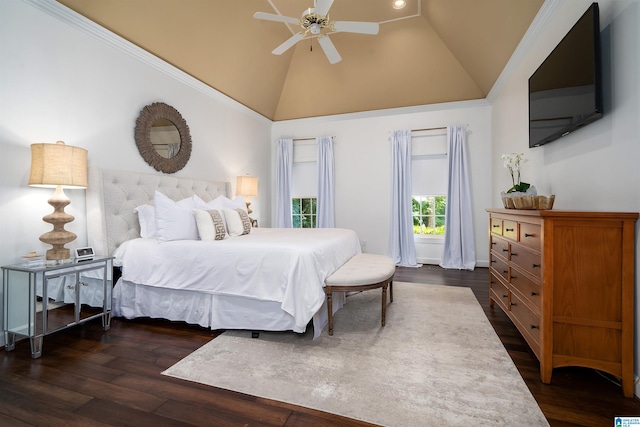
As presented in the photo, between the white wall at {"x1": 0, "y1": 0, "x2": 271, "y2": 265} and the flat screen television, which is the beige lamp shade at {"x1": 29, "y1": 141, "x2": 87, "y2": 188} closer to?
the white wall at {"x1": 0, "y1": 0, "x2": 271, "y2": 265}

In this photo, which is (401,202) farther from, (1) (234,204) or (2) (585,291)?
(2) (585,291)

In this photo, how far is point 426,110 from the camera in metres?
5.44

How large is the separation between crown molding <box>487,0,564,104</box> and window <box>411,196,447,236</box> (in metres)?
2.00

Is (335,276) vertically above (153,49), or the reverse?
(153,49)

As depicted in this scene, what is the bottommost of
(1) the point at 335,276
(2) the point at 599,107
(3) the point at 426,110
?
(1) the point at 335,276

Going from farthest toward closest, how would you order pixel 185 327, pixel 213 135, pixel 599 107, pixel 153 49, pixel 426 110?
pixel 426 110
pixel 213 135
pixel 153 49
pixel 185 327
pixel 599 107

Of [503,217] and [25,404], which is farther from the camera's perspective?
[503,217]

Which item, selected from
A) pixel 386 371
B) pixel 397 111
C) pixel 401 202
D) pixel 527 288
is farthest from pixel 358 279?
pixel 397 111

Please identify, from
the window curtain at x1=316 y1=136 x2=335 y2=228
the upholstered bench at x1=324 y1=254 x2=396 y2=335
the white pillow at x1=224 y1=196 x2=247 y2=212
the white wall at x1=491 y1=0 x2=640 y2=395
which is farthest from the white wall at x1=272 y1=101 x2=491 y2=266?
the upholstered bench at x1=324 y1=254 x2=396 y2=335

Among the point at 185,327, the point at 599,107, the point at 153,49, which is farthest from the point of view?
the point at 153,49

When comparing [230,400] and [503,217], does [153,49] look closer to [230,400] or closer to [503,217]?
[230,400]

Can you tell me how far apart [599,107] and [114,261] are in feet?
12.8

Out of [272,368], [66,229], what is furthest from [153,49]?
[272,368]

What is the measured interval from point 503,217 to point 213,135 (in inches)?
155
